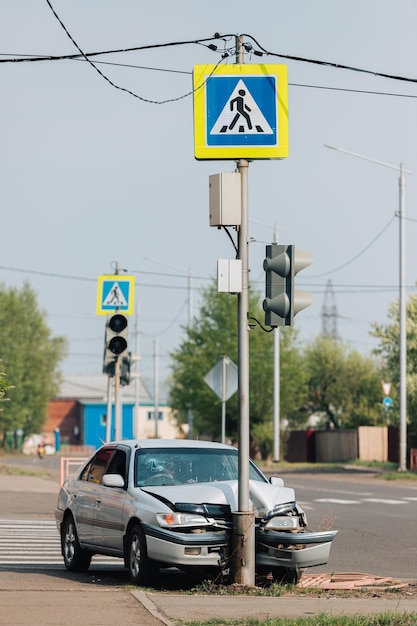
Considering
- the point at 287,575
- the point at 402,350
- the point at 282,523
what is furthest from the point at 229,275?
the point at 402,350

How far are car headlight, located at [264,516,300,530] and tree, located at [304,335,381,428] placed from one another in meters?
64.5

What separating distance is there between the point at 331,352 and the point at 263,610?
69267 millimetres

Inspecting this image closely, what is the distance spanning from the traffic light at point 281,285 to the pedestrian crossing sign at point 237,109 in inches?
40.0

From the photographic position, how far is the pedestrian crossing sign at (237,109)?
13.0 metres

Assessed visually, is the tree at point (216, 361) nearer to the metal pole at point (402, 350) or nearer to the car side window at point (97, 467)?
the metal pole at point (402, 350)

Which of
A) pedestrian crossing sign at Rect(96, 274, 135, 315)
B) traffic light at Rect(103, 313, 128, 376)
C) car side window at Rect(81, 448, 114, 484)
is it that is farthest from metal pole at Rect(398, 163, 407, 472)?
car side window at Rect(81, 448, 114, 484)

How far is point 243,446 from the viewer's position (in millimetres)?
12500

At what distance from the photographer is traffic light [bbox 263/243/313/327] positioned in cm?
1270

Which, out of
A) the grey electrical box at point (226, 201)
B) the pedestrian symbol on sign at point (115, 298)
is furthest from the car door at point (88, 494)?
the pedestrian symbol on sign at point (115, 298)

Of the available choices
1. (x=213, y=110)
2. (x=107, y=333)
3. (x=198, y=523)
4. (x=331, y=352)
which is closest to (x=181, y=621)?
(x=198, y=523)

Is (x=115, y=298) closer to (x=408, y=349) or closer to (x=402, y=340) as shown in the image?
(x=402, y=340)

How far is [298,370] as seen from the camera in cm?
6562

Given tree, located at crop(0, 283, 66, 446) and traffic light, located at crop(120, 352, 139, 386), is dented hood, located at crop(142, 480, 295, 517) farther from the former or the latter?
tree, located at crop(0, 283, 66, 446)

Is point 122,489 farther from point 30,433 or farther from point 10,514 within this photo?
point 30,433
